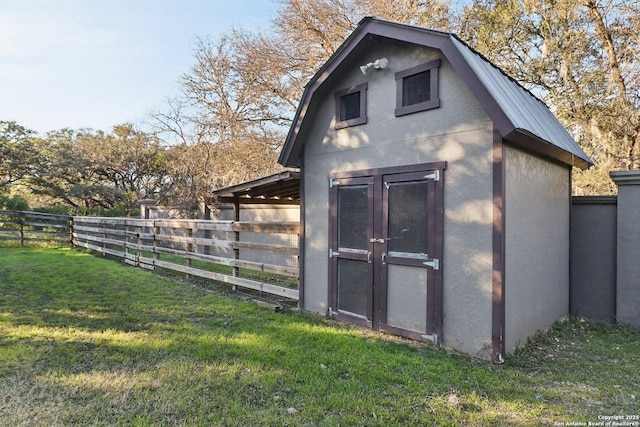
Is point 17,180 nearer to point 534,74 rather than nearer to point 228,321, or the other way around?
point 228,321

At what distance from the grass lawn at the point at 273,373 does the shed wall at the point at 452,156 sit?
23.2 inches

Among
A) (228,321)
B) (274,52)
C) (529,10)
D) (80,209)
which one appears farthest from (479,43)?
(80,209)

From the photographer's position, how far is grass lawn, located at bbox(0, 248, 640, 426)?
2.80 meters

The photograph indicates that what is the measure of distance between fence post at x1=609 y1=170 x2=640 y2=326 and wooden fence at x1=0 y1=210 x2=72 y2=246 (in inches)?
630

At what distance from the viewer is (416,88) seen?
4609 millimetres

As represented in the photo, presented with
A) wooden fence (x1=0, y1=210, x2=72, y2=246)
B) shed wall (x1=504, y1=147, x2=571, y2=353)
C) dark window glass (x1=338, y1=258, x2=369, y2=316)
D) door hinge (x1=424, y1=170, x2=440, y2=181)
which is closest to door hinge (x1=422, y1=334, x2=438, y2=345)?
shed wall (x1=504, y1=147, x2=571, y2=353)

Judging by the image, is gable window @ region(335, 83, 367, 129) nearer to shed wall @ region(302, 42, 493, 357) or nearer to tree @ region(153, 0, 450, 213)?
shed wall @ region(302, 42, 493, 357)

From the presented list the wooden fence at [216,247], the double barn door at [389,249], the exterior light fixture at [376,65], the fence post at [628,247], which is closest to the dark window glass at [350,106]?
the exterior light fixture at [376,65]

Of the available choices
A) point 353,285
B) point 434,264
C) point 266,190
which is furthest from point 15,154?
point 434,264

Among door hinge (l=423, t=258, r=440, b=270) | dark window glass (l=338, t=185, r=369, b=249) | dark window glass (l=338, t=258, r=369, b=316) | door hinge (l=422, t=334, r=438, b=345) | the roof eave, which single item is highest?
the roof eave

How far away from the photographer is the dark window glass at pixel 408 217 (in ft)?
14.7

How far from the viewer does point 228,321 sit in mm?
5176

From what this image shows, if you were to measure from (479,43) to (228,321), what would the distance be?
11.2 m

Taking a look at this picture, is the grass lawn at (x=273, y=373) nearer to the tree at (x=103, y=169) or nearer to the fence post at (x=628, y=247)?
the fence post at (x=628, y=247)
